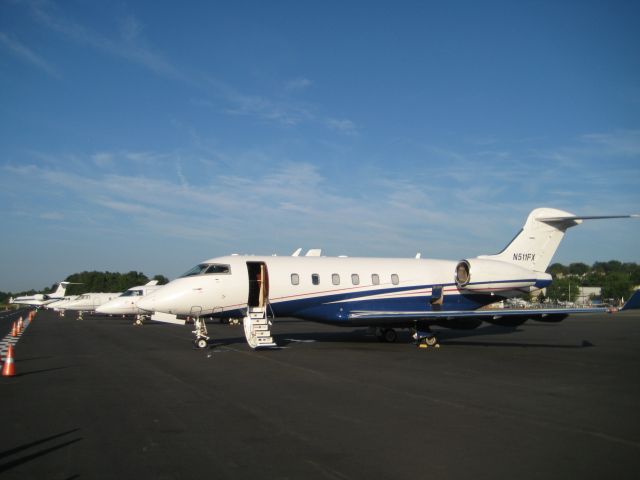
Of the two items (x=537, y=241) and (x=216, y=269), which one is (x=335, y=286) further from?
(x=537, y=241)

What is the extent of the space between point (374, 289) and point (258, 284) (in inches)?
168

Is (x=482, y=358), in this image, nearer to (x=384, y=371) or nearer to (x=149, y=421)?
(x=384, y=371)

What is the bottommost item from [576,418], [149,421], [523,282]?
[576,418]

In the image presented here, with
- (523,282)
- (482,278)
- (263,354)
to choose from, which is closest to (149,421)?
(263,354)

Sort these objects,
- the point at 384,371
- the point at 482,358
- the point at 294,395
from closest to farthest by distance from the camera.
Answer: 1. the point at 294,395
2. the point at 384,371
3. the point at 482,358

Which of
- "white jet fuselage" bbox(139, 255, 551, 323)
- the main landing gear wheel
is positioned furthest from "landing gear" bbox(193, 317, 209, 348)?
the main landing gear wheel

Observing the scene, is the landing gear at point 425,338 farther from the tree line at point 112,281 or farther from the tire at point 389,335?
the tree line at point 112,281

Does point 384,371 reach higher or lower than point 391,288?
lower

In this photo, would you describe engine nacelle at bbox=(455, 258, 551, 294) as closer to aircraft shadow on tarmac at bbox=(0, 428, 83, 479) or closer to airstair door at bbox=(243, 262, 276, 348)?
airstair door at bbox=(243, 262, 276, 348)

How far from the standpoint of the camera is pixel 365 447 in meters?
6.19

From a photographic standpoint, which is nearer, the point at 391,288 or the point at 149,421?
the point at 149,421

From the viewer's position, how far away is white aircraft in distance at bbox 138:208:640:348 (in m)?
17.7

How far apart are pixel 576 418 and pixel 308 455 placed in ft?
13.7

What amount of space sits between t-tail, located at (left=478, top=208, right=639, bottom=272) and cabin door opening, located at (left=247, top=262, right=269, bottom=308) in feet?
32.0
